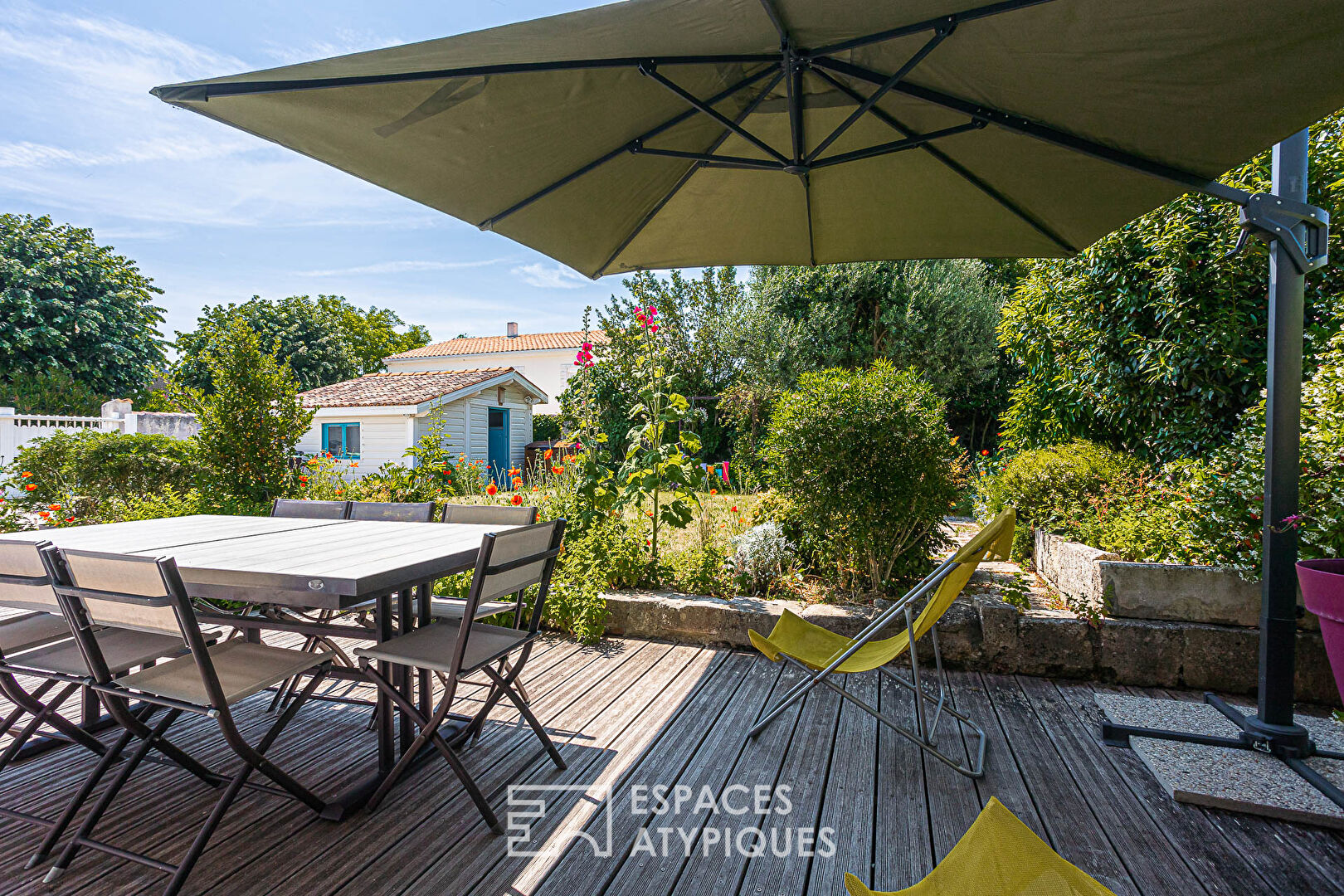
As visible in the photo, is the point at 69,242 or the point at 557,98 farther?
the point at 69,242

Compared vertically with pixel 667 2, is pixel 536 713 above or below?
below

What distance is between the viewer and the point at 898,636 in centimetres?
261

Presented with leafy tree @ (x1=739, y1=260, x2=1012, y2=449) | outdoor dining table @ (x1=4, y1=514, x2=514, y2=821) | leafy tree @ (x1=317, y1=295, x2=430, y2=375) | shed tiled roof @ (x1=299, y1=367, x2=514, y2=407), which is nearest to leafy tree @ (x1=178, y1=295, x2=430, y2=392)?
leafy tree @ (x1=317, y1=295, x2=430, y2=375)

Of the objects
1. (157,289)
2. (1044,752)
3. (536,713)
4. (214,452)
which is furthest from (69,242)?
(1044,752)

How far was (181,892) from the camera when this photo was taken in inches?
68.1

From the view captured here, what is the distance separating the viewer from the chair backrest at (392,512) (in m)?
3.48

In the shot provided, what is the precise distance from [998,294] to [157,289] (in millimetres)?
27501

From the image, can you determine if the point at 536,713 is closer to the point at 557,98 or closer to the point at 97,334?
the point at 557,98

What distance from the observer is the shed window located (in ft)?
55.0

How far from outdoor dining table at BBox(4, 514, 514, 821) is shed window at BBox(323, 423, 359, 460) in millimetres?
14851

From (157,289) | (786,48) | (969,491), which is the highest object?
(157,289)

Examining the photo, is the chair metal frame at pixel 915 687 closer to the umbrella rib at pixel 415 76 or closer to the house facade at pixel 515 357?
the umbrella rib at pixel 415 76

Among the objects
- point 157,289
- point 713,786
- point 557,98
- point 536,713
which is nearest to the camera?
point 557,98

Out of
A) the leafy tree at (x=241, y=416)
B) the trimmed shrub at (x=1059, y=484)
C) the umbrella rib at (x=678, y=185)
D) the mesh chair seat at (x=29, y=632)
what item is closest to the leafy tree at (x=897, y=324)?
the trimmed shrub at (x=1059, y=484)
